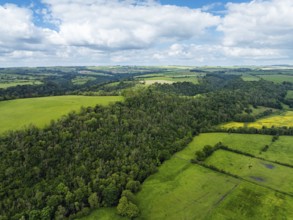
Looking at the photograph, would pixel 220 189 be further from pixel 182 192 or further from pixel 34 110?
pixel 34 110

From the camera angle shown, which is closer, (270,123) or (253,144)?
(253,144)

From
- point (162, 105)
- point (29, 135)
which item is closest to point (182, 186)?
point (29, 135)

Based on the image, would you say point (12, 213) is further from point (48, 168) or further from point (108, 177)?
point (108, 177)

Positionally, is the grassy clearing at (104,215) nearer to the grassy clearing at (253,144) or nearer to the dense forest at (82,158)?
the dense forest at (82,158)

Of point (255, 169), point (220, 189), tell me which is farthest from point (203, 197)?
point (255, 169)

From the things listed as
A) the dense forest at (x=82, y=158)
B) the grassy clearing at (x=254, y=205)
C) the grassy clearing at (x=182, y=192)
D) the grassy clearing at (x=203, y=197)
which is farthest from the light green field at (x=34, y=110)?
the grassy clearing at (x=254, y=205)

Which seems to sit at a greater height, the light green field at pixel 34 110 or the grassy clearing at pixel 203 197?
the light green field at pixel 34 110
